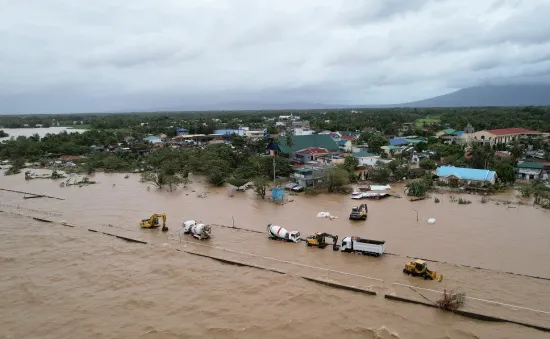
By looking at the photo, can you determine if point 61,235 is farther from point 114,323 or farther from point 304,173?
point 304,173

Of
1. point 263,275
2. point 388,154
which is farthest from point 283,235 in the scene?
point 388,154

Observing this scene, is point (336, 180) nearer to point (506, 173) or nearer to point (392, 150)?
point (506, 173)

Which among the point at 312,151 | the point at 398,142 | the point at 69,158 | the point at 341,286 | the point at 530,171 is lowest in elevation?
the point at 341,286

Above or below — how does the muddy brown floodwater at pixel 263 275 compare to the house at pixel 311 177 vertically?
below

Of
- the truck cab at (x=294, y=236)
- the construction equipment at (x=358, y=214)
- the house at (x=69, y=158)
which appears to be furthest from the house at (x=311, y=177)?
the house at (x=69, y=158)

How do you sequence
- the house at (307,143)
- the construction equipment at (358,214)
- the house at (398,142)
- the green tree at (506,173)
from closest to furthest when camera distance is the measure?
the construction equipment at (358,214) → the green tree at (506,173) → the house at (307,143) → the house at (398,142)

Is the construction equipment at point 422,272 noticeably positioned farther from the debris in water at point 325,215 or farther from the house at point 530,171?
the house at point 530,171
